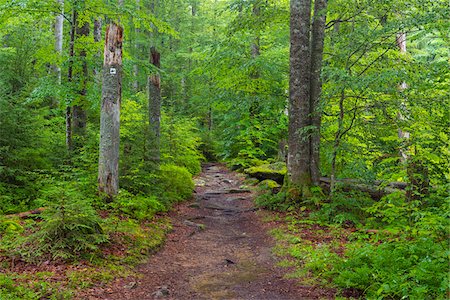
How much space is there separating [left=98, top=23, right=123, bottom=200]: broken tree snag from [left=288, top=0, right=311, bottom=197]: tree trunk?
478 centimetres

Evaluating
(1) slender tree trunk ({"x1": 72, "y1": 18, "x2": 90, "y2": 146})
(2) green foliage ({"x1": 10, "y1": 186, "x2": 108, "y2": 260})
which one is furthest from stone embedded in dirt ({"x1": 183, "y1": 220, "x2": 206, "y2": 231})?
(1) slender tree trunk ({"x1": 72, "y1": 18, "x2": 90, "y2": 146})

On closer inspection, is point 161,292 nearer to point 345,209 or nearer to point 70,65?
point 345,209

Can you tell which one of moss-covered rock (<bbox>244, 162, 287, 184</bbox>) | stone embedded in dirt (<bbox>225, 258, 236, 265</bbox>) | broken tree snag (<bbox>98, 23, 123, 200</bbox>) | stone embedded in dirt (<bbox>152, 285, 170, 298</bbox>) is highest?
broken tree snag (<bbox>98, 23, 123, 200</bbox>)

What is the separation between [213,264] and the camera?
6.29 m

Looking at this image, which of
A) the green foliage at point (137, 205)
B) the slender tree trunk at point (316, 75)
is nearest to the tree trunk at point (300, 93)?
the slender tree trunk at point (316, 75)

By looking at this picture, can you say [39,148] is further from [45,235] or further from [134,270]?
[134,270]

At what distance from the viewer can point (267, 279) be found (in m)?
5.44

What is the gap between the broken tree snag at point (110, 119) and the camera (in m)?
7.86

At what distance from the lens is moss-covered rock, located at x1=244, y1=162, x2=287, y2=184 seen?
1367 centimetres

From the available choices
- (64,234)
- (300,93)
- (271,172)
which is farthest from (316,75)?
(64,234)

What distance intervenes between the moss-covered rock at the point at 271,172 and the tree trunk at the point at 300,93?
3.74 meters

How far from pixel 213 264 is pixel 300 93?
560 cm

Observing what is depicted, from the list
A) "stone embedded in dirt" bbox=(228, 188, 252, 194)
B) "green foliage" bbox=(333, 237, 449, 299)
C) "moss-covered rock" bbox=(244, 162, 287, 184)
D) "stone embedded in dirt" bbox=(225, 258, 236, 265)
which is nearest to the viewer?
"green foliage" bbox=(333, 237, 449, 299)

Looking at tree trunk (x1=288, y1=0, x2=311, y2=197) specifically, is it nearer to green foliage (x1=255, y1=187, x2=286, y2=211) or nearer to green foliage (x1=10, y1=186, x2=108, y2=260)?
green foliage (x1=255, y1=187, x2=286, y2=211)
